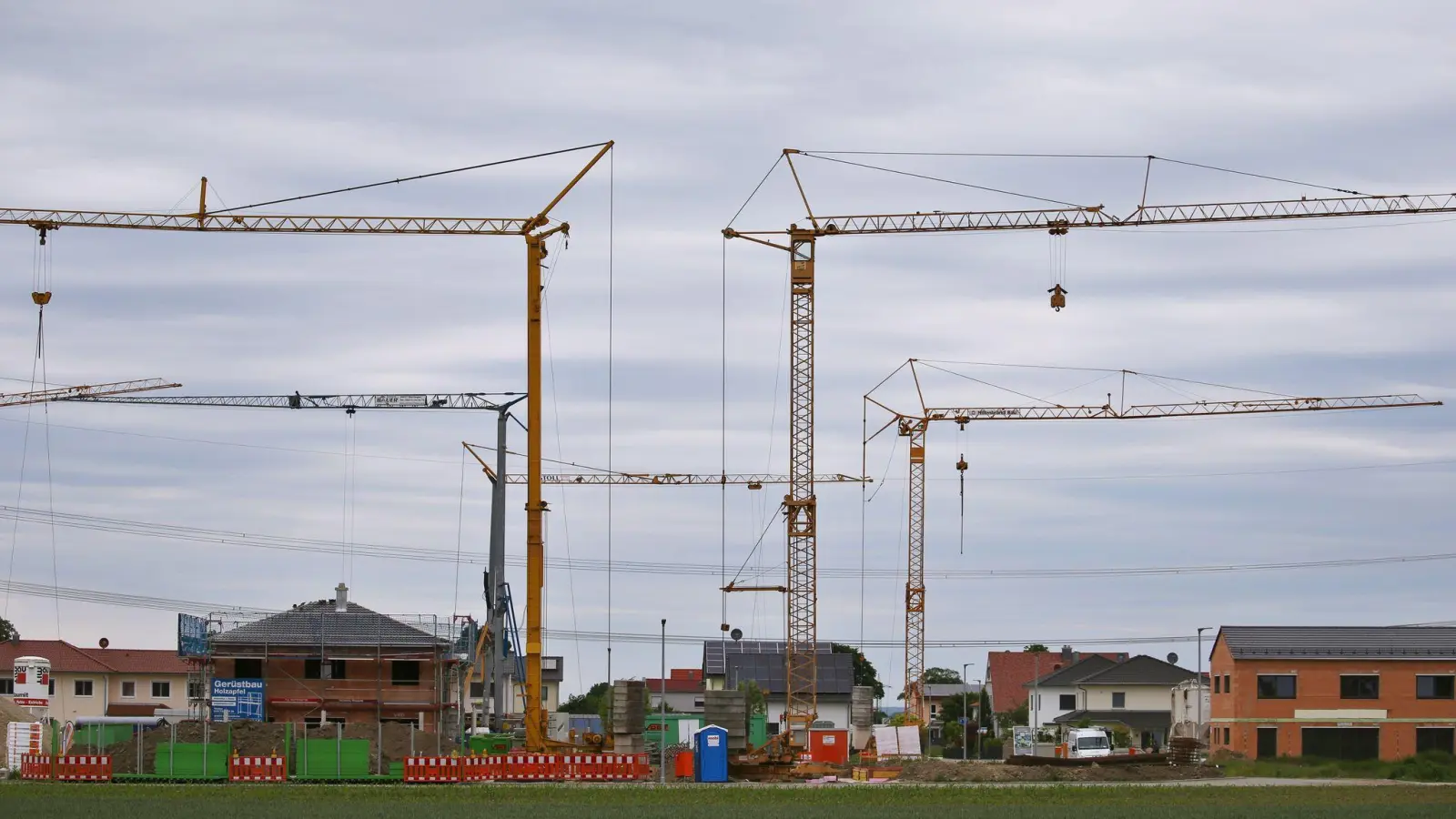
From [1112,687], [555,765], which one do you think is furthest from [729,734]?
[1112,687]

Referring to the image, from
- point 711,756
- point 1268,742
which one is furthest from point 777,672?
point 711,756

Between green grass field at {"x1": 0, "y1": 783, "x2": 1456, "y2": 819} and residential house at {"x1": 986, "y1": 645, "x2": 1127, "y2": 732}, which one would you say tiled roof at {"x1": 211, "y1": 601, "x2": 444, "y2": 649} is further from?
residential house at {"x1": 986, "y1": 645, "x2": 1127, "y2": 732}

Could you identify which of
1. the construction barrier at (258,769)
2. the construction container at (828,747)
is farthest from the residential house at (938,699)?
the construction barrier at (258,769)

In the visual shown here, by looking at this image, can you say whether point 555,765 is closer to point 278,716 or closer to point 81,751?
point 81,751

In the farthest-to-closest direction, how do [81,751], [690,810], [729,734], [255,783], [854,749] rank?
[854,749] < [729,734] < [81,751] < [255,783] < [690,810]

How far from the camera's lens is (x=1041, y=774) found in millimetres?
59125

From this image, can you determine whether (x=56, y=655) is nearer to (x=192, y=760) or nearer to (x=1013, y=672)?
(x=192, y=760)

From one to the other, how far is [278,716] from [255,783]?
21021 mm

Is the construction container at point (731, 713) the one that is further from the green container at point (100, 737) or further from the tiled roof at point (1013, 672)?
the tiled roof at point (1013, 672)

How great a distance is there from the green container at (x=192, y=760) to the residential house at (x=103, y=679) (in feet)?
188

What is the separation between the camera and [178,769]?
184 ft

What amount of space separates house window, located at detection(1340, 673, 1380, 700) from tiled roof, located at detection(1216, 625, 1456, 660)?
95 cm

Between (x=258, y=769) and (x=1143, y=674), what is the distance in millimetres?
85273

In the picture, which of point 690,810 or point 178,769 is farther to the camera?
point 178,769
